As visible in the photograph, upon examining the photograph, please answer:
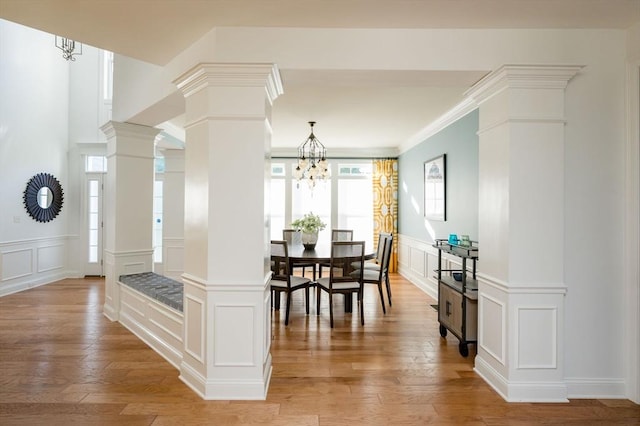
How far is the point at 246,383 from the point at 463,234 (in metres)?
3.27

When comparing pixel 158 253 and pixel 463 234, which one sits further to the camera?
pixel 158 253

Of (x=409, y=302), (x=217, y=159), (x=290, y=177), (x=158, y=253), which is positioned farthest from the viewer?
(x=290, y=177)

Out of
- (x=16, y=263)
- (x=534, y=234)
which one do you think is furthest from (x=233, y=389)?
(x=16, y=263)

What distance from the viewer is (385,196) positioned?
25.5ft

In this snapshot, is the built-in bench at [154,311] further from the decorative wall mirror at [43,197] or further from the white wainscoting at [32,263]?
the decorative wall mirror at [43,197]

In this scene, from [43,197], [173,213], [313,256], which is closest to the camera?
[313,256]

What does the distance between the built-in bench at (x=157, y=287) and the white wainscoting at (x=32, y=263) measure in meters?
2.71

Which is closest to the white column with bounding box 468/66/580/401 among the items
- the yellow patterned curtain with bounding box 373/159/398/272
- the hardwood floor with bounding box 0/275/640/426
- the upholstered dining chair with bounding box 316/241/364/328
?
the hardwood floor with bounding box 0/275/640/426

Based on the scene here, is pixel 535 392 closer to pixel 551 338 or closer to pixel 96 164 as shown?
pixel 551 338

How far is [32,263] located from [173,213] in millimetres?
2310

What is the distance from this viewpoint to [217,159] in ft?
8.51

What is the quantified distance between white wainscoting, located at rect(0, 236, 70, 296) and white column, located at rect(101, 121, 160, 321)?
7.71 ft

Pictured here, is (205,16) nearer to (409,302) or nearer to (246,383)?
(246,383)

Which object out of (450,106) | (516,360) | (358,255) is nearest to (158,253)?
(358,255)
